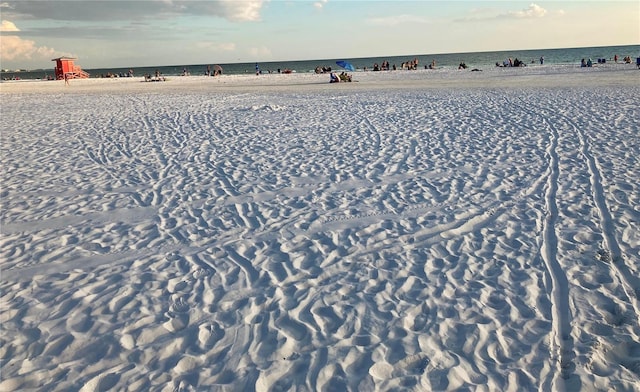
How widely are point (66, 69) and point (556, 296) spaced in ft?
210

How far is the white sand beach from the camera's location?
3623 millimetres

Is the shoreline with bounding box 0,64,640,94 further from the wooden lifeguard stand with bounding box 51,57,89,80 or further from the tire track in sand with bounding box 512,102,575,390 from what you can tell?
the tire track in sand with bounding box 512,102,575,390

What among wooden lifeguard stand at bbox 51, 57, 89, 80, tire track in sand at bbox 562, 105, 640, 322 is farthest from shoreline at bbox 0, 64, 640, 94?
tire track in sand at bbox 562, 105, 640, 322

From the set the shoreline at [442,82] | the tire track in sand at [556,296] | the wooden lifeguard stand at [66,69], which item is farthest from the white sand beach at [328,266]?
the wooden lifeguard stand at [66,69]

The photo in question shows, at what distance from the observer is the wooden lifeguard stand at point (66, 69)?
5431cm

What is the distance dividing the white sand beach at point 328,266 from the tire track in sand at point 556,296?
0.02 meters

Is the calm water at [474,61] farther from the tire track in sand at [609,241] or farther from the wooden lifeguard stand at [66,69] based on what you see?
the tire track in sand at [609,241]

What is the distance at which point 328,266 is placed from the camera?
5223 mm

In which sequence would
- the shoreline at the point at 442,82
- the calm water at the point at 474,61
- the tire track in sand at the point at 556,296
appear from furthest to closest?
the calm water at the point at 474,61
the shoreline at the point at 442,82
the tire track in sand at the point at 556,296

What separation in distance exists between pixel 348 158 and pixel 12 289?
6.65 metres

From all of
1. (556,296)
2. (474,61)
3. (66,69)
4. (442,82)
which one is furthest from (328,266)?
(474,61)

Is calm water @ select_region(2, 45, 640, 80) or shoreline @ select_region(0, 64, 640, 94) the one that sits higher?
calm water @ select_region(2, 45, 640, 80)

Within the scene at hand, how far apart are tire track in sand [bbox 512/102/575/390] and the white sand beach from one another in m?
0.02

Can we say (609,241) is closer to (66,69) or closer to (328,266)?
(328,266)
